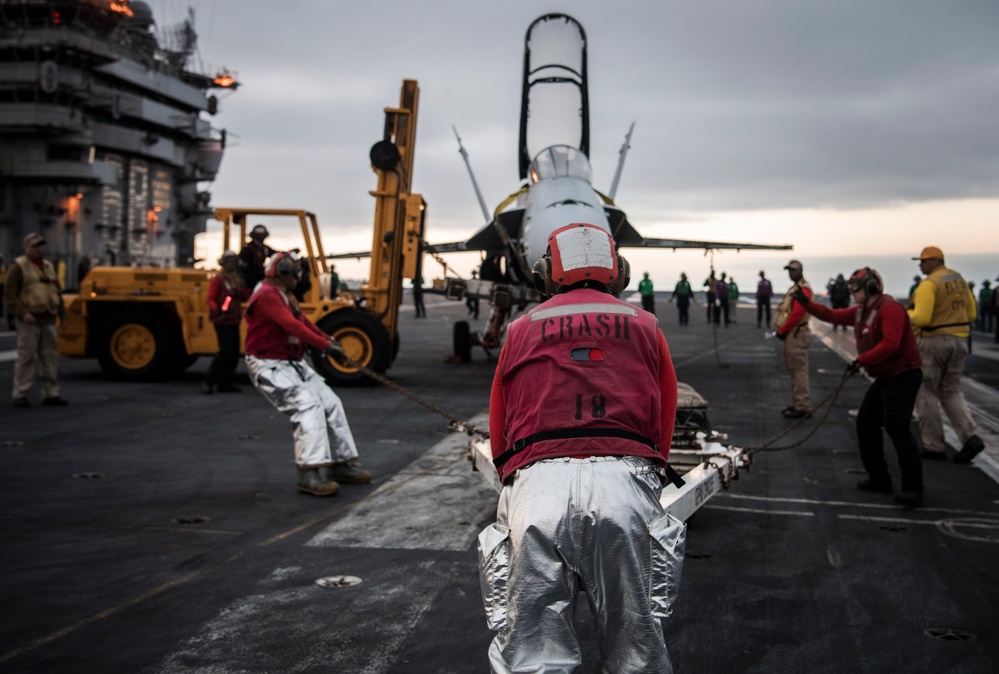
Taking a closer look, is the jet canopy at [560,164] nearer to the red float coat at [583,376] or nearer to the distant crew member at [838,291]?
the red float coat at [583,376]

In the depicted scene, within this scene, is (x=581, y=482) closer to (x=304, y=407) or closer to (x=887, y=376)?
(x=304, y=407)

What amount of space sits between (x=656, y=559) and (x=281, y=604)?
2.74 m

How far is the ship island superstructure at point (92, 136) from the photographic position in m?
47.9

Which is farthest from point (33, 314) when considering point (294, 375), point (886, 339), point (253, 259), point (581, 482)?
point (581, 482)

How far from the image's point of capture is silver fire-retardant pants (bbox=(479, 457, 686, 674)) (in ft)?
8.71

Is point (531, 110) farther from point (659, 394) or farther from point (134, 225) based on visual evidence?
point (134, 225)

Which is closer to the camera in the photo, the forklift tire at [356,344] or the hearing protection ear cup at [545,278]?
the hearing protection ear cup at [545,278]

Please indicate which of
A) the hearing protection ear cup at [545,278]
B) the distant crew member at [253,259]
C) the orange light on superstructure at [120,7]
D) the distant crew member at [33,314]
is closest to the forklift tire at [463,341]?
the distant crew member at [253,259]

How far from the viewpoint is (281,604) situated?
4844 mm

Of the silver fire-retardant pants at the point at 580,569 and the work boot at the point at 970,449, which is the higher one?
the silver fire-retardant pants at the point at 580,569

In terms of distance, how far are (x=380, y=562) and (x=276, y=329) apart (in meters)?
2.55

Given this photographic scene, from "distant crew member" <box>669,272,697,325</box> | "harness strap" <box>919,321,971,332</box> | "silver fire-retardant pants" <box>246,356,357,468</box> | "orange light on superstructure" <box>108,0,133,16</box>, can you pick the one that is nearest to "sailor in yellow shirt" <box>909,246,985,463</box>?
"harness strap" <box>919,321,971,332</box>

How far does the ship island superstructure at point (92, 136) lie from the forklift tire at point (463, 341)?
3126cm

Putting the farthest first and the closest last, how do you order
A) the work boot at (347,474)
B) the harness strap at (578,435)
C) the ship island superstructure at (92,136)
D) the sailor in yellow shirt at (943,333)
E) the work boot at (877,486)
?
the ship island superstructure at (92,136), the sailor in yellow shirt at (943,333), the work boot at (347,474), the work boot at (877,486), the harness strap at (578,435)
